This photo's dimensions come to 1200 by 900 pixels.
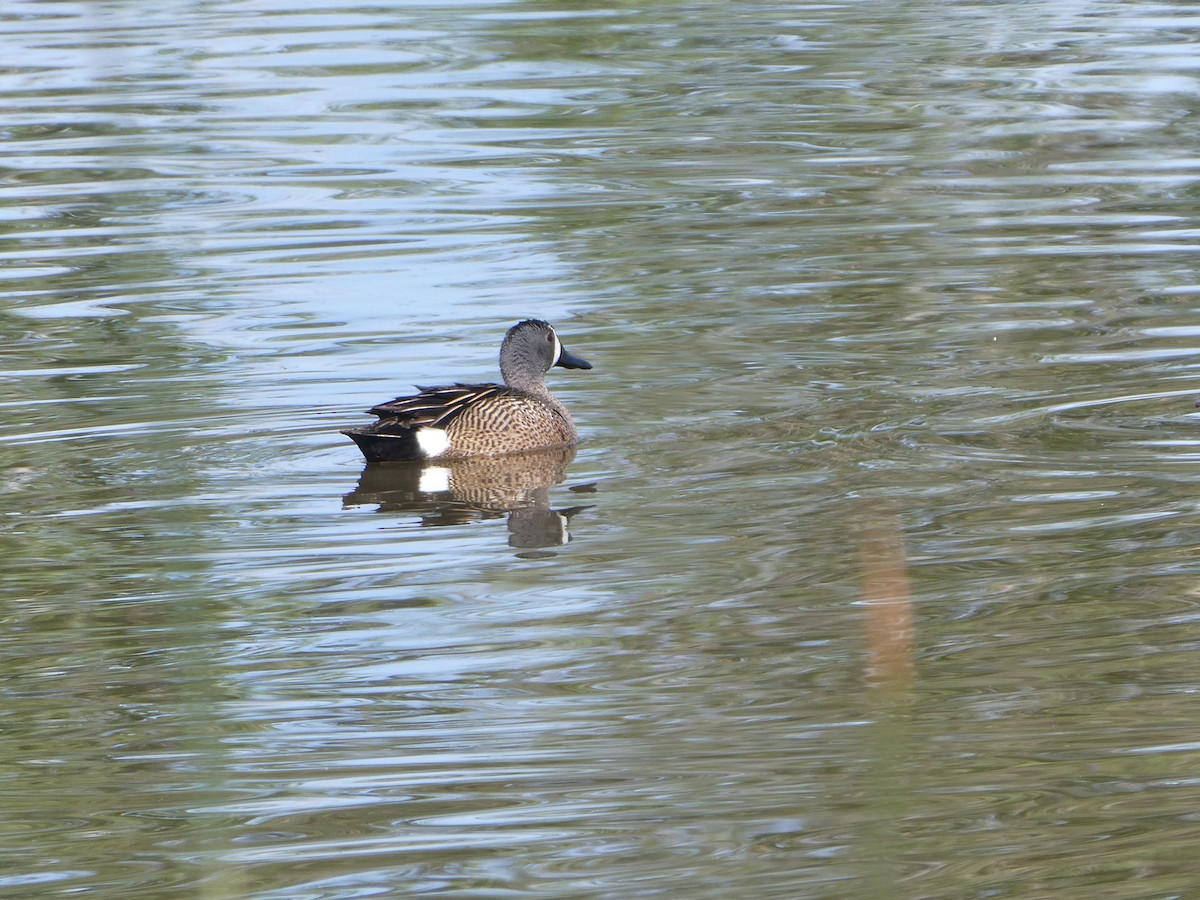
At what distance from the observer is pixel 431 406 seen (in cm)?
849

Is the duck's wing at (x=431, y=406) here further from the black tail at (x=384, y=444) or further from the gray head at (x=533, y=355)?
the gray head at (x=533, y=355)

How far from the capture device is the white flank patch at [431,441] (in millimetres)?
8523

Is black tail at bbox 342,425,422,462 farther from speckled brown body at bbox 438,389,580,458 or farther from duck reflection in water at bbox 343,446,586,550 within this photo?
speckled brown body at bbox 438,389,580,458

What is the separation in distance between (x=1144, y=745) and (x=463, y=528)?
3.12 meters

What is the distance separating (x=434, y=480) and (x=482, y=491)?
0.27 metres

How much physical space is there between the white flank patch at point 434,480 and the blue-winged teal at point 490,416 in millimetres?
59

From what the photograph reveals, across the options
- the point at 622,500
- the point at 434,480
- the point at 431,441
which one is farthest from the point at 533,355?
the point at 622,500

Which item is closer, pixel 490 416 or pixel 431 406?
pixel 431 406

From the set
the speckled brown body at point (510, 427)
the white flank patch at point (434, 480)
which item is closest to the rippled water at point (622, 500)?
the white flank patch at point (434, 480)

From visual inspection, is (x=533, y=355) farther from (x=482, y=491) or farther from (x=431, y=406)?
(x=482, y=491)

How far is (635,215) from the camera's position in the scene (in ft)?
42.0

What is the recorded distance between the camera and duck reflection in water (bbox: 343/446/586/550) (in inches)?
302

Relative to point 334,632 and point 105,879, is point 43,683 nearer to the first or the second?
point 334,632

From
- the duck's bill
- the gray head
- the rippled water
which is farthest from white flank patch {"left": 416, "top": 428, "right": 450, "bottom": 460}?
the duck's bill
